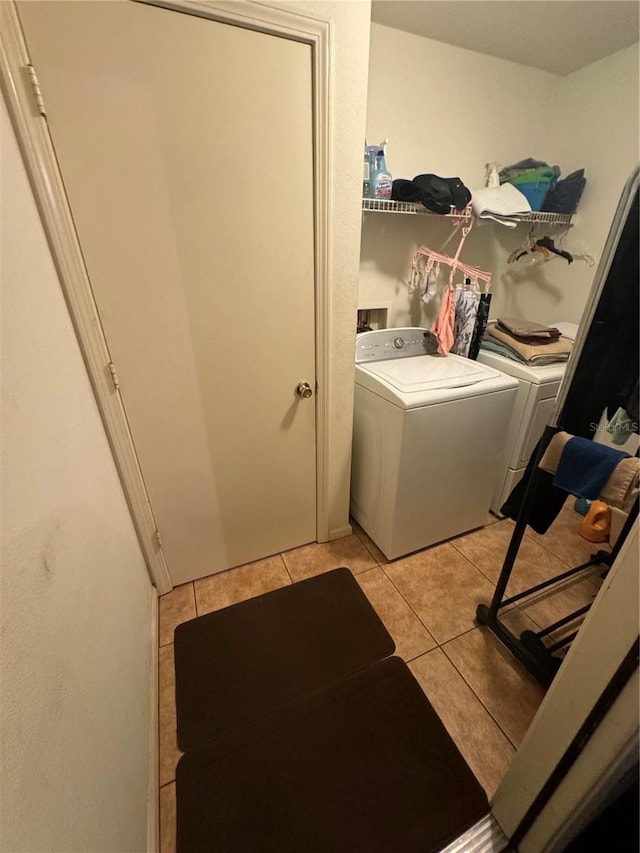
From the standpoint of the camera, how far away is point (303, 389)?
1.51 meters

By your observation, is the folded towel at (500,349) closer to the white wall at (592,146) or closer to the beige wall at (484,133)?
the beige wall at (484,133)

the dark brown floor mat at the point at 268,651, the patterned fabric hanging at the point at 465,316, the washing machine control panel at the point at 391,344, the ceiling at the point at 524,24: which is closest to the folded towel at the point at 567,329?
the patterned fabric hanging at the point at 465,316

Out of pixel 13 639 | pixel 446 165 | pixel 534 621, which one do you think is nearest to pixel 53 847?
pixel 13 639

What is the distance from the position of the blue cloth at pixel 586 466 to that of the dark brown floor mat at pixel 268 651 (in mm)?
1012

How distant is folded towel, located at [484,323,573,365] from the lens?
70.1 inches

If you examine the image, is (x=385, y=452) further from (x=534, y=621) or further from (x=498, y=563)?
(x=534, y=621)

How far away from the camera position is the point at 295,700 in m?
1.26

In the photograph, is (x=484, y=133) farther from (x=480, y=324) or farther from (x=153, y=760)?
(x=153, y=760)

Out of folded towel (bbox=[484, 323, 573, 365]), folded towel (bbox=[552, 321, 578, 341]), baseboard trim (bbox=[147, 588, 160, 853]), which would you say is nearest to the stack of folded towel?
folded towel (bbox=[484, 323, 573, 365])

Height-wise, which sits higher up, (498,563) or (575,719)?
(575,719)

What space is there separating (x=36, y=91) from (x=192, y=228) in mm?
444

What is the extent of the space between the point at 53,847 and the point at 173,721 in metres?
0.80

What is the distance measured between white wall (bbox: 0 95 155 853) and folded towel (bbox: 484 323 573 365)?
6.50ft

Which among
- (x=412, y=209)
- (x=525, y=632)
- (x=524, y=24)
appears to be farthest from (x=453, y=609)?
(x=524, y=24)
